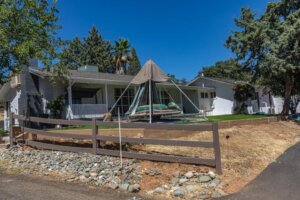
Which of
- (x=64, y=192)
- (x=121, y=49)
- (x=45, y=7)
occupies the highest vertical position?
(x=121, y=49)

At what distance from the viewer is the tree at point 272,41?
15.8 metres

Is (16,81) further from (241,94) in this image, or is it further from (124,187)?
(241,94)

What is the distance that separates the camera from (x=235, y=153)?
8.32m

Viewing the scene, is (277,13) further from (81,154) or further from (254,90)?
(81,154)

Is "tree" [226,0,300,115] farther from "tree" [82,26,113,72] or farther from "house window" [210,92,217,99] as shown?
"tree" [82,26,113,72]

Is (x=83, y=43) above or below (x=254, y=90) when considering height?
above

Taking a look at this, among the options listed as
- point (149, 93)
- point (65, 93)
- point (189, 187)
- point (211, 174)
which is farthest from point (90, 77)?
point (189, 187)

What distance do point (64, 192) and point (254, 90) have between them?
2451 centimetres

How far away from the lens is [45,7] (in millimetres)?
11812

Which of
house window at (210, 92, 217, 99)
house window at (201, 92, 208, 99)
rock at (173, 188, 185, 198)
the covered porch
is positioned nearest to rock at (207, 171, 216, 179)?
rock at (173, 188, 185, 198)

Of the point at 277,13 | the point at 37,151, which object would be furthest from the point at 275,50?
the point at 37,151

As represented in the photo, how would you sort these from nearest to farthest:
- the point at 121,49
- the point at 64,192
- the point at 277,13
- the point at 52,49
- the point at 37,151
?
the point at 64,192, the point at 37,151, the point at 52,49, the point at 277,13, the point at 121,49

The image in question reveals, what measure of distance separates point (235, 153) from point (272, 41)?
11.3 m

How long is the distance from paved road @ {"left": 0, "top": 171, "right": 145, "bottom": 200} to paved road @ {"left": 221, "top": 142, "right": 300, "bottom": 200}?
2.43 m
